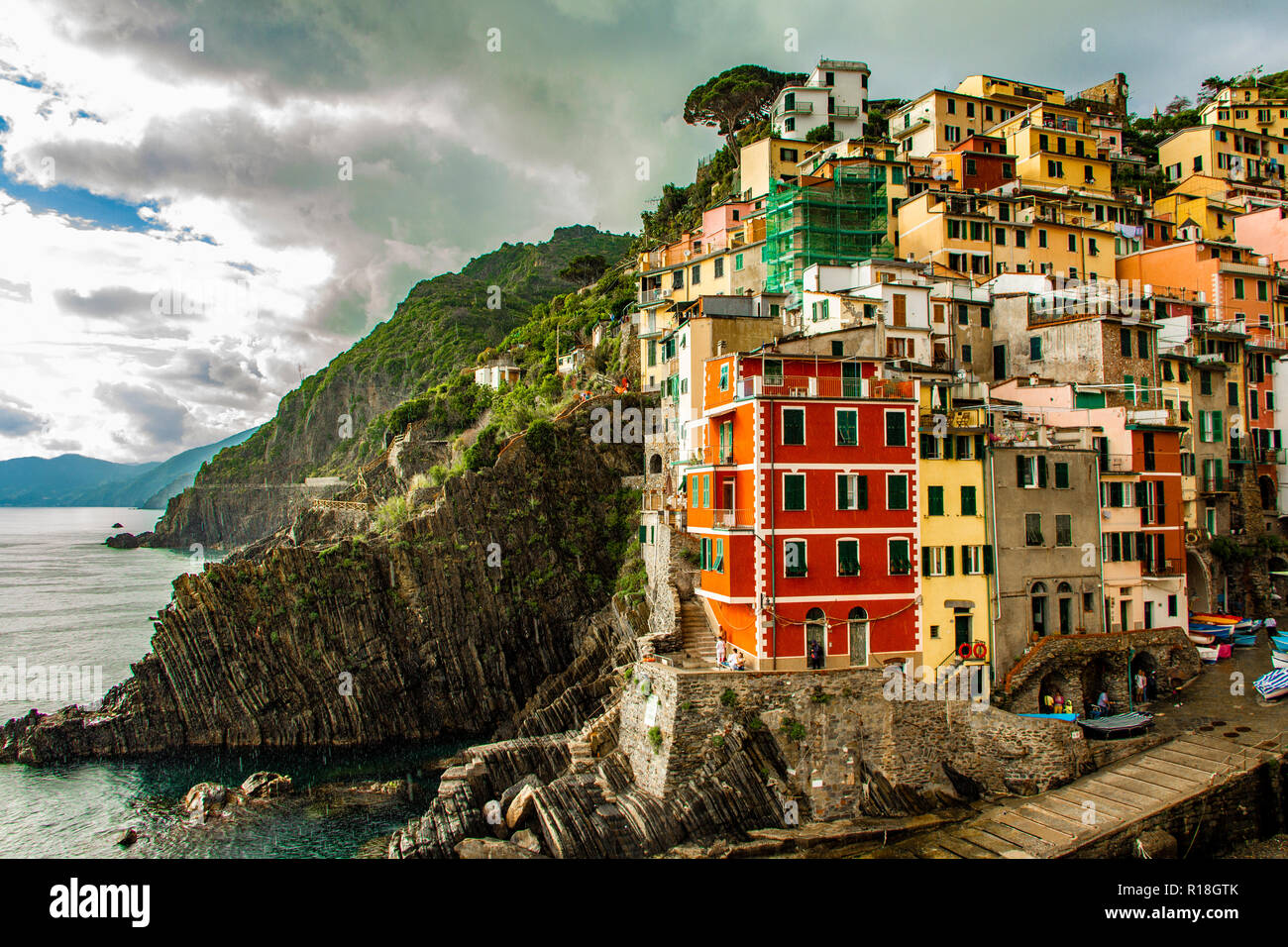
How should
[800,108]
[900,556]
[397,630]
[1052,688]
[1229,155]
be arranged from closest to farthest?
[900,556] < [1052,688] < [397,630] < [800,108] < [1229,155]

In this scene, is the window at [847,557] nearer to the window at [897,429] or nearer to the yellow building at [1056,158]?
the window at [897,429]

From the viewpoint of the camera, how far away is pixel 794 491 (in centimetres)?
2778

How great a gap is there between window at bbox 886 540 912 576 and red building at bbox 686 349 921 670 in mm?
35

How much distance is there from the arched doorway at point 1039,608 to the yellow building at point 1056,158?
38993 millimetres

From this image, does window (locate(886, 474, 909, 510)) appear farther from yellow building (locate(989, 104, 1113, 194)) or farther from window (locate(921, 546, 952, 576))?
yellow building (locate(989, 104, 1113, 194))

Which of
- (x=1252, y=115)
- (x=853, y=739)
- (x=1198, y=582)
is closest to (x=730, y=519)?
(x=853, y=739)

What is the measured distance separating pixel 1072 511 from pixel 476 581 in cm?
3170

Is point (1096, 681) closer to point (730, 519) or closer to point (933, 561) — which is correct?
point (933, 561)

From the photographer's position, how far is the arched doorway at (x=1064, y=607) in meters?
30.4

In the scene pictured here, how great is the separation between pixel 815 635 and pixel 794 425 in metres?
7.26

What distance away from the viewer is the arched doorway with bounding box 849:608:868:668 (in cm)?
2784

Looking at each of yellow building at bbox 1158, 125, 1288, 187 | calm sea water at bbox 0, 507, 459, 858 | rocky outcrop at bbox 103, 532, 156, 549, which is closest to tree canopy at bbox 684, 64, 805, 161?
yellow building at bbox 1158, 125, 1288, 187

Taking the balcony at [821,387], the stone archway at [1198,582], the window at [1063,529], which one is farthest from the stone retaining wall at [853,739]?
the stone archway at [1198,582]
